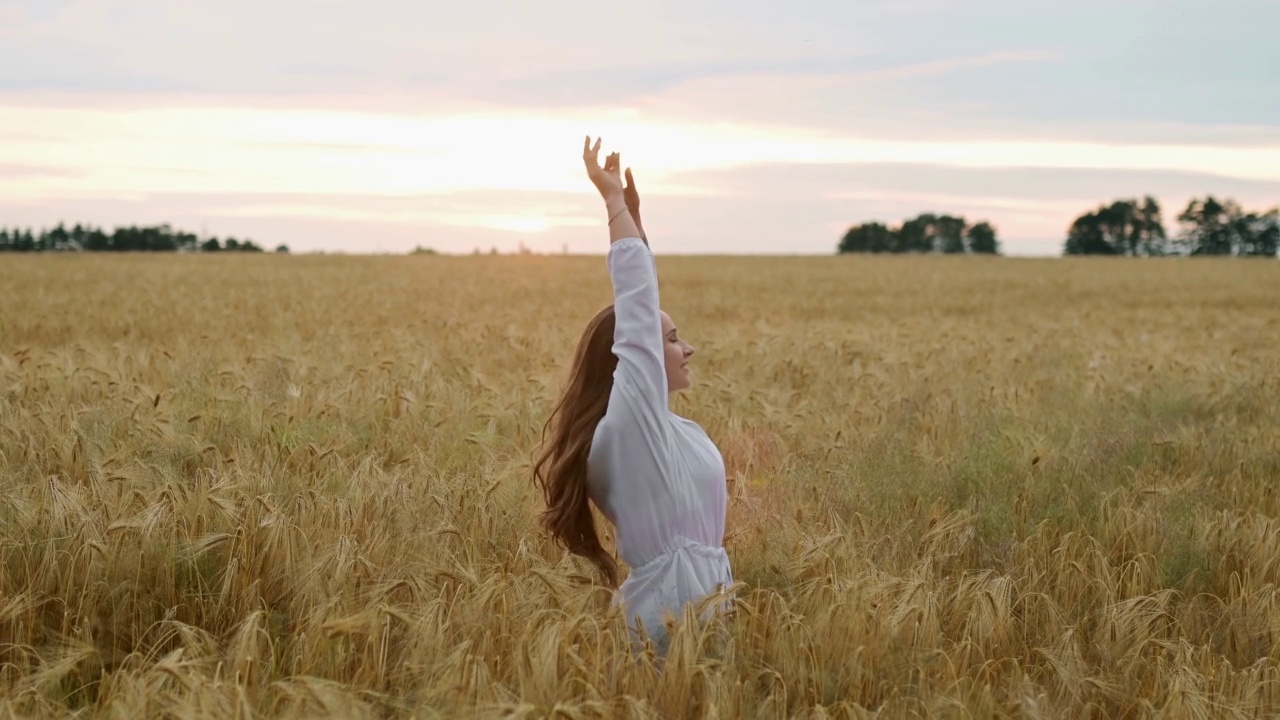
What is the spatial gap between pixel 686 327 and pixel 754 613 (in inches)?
410

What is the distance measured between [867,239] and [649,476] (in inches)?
2901

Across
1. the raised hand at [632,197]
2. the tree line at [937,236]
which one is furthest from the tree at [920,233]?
the raised hand at [632,197]

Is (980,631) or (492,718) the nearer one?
(492,718)

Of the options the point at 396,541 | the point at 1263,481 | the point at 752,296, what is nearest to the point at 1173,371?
the point at 1263,481

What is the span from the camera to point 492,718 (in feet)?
6.59

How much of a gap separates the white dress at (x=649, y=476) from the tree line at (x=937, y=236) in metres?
74.3

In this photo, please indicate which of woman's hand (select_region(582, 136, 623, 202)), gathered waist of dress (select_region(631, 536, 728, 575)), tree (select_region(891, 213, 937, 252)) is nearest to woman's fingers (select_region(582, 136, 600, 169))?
woman's hand (select_region(582, 136, 623, 202))

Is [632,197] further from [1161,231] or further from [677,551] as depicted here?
[1161,231]

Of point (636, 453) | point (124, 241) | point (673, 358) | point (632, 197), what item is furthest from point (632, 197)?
point (124, 241)

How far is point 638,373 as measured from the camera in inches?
109

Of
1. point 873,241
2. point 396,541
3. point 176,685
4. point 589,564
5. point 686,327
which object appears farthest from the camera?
point 873,241

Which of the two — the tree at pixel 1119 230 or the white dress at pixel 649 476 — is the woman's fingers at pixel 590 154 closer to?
the white dress at pixel 649 476

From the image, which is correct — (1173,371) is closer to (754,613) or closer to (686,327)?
(686,327)

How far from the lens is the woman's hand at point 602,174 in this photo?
2.95 metres
